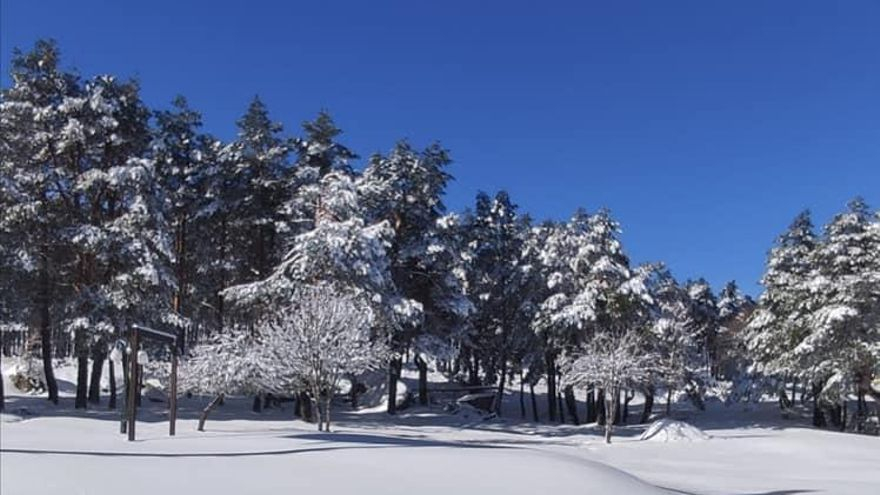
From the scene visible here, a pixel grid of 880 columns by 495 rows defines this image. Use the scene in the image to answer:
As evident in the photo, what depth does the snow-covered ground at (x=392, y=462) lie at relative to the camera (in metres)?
8.25

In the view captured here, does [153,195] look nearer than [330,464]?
No

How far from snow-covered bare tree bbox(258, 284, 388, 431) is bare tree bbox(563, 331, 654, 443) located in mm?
10078

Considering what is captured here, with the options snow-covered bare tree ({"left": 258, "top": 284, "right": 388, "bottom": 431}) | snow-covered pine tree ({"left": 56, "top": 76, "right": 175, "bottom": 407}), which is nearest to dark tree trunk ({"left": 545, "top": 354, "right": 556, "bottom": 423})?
snow-covered bare tree ({"left": 258, "top": 284, "right": 388, "bottom": 431})

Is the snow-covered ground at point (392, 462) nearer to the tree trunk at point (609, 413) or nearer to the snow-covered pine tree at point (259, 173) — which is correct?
the tree trunk at point (609, 413)

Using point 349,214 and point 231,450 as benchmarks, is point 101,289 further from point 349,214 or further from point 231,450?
point 231,450

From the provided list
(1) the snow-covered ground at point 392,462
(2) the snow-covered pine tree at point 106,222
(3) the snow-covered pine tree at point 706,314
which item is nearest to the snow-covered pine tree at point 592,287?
(1) the snow-covered ground at point 392,462

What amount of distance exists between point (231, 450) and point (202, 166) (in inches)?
915

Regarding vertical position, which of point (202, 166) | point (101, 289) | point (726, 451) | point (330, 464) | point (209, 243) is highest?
point (202, 166)

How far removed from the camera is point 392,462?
1145cm

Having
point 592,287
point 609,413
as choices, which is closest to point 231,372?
point 609,413

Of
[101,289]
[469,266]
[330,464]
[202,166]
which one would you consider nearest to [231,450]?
[330,464]

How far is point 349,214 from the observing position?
95.2ft

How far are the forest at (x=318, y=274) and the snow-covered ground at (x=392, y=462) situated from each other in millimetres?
3237

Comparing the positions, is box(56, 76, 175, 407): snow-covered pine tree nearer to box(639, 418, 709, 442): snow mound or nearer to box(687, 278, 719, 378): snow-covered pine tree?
box(639, 418, 709, 442): snow mound
